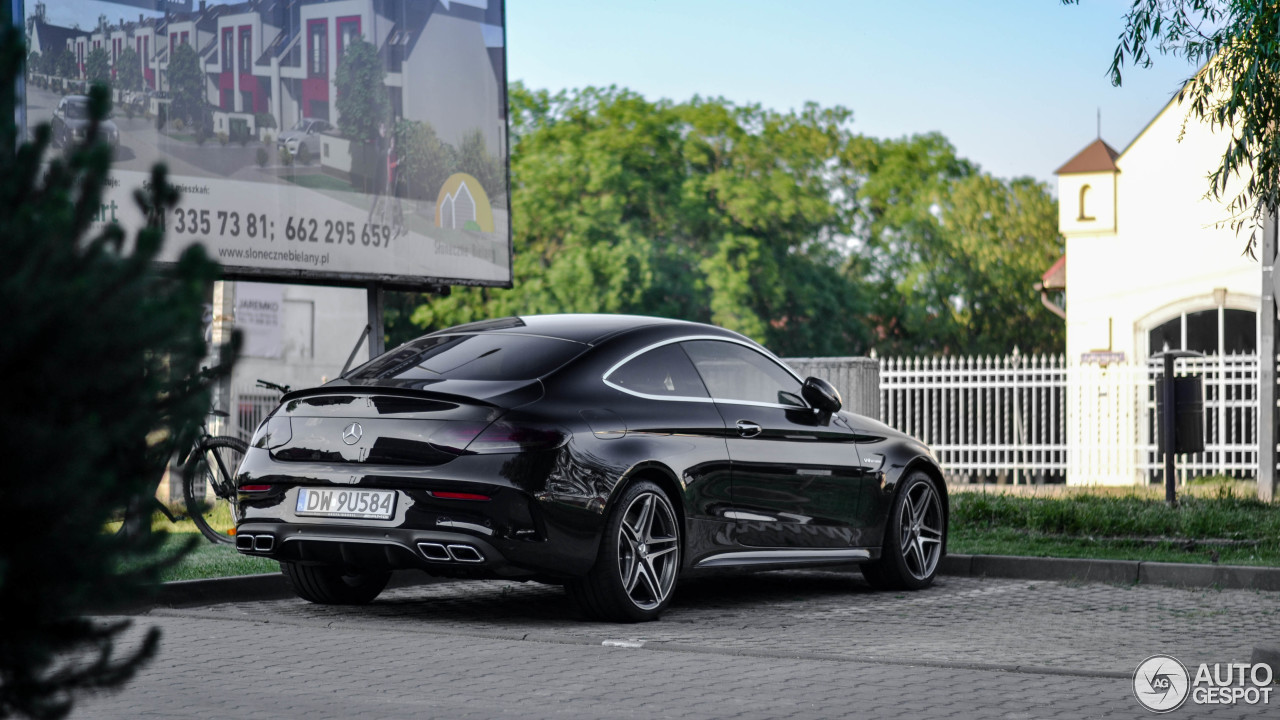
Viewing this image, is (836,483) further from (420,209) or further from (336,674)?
(420,209)

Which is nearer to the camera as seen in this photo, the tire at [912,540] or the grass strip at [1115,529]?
the tire at [912,540]

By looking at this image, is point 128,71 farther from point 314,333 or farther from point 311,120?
point 314,333

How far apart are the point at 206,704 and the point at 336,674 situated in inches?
29.9

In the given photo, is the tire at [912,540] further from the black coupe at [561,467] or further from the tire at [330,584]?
the tire at [330,584]

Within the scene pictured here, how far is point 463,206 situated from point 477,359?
231 inches

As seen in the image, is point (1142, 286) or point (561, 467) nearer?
point (561, 467)

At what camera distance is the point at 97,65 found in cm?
1134

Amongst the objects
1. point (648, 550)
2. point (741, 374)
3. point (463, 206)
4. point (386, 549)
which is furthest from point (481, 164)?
point (386, 549)

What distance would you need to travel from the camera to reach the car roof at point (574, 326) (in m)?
8.15

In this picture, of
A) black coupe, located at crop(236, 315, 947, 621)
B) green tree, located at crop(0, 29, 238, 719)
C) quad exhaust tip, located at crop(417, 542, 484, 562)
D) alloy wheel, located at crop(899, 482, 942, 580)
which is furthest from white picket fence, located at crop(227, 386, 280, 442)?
green tree, located at crop(0, 29, 238, 719)

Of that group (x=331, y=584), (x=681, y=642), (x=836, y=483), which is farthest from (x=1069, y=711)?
(x=331, y=584)

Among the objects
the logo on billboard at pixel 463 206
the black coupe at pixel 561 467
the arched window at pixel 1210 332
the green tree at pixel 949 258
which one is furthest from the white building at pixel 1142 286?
the green tree at pixel 949 258

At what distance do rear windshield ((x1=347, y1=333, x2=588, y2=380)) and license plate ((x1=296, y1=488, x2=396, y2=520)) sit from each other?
687 mm

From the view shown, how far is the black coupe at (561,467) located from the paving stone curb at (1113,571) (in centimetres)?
180
